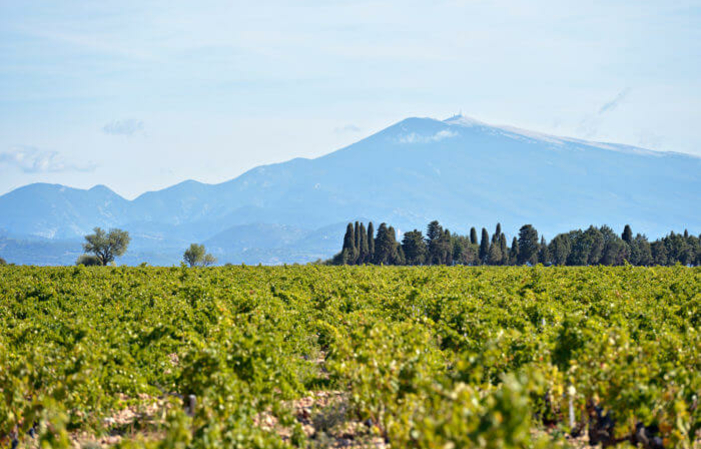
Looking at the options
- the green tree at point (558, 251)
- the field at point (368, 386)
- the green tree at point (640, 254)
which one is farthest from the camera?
the green tree at point (640, 254)

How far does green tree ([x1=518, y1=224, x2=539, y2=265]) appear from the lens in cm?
11356

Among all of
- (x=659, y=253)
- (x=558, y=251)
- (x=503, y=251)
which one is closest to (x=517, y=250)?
(x=503, y=251)

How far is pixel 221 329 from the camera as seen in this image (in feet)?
42.8

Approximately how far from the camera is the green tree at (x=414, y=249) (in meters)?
115

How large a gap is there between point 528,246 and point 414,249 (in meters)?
20.3

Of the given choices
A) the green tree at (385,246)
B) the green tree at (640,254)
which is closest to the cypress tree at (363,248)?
the green tree at (385,246)

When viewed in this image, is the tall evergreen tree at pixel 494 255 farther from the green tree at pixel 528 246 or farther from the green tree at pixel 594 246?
the green tree at pixel 594 246

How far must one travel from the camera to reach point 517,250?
117m

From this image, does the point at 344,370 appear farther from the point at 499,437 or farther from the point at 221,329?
the point at 499,437

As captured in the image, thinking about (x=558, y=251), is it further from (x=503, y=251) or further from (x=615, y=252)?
(x=615, y=252)

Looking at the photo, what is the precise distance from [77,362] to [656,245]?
125 m

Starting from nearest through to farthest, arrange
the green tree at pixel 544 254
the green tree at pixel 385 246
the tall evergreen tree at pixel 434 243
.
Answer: the green tree at pixel 385 246, the green tree at pixel 544 254, the tall evergreen tree at pixel 434 243

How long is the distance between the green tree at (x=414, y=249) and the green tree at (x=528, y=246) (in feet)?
56.2

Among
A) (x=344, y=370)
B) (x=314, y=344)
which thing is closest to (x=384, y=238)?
(x=314, y=344)
